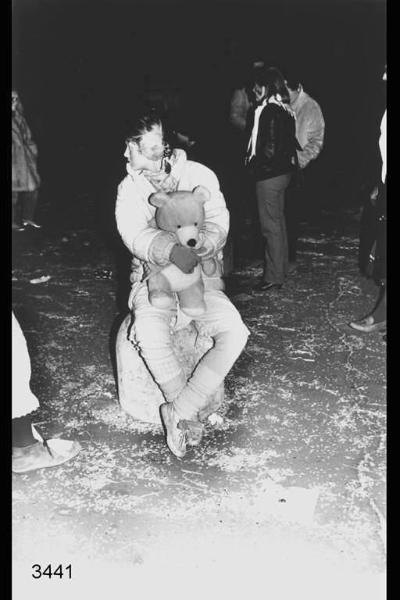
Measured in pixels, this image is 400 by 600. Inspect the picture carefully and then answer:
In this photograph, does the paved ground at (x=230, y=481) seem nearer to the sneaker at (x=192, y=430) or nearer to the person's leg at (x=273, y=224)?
the sneaker at (x=192, y=430)

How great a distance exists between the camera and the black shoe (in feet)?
19.6

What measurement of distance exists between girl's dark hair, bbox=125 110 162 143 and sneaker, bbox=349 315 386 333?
8.15 feet

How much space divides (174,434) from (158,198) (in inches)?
49.4

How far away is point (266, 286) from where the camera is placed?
5977 millimetres

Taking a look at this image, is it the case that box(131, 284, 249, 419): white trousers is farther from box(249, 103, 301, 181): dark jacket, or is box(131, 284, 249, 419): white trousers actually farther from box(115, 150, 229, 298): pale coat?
box(249, 103, 301, 181): dark jacket

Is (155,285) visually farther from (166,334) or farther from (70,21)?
(70,21)

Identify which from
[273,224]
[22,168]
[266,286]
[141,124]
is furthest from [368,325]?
[22,168]

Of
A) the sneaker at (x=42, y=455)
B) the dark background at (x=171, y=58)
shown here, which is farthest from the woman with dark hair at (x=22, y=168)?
the dark background at (x=171, y=58)

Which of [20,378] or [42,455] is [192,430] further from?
[20,378]

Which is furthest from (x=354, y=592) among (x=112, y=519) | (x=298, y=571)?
(x=112, y=519)

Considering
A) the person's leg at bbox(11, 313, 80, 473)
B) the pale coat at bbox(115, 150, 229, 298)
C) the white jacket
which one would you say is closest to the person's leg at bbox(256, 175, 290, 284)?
the white jacket

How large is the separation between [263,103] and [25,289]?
9.14 feet

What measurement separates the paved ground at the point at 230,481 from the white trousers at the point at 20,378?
39 centimetres

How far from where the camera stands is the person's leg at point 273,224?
573 cm
